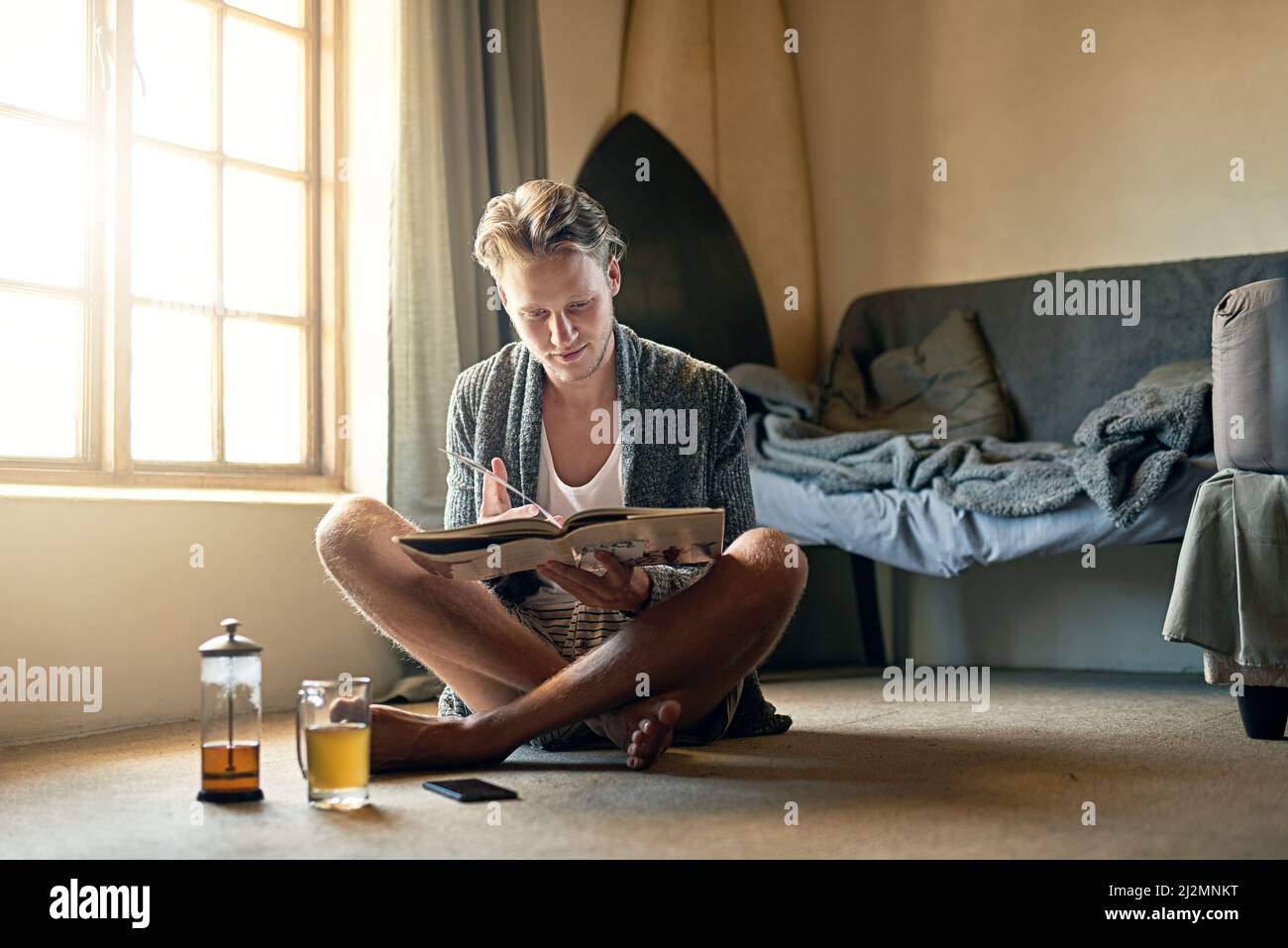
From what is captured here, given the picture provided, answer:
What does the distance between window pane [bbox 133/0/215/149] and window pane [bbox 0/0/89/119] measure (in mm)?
117

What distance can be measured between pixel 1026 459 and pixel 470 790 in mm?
1734

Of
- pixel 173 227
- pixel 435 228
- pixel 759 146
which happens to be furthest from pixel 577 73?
pixel 173 227

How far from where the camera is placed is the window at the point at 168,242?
2498 millimetres

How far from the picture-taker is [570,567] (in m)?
1.65

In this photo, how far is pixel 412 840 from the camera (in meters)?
1.33

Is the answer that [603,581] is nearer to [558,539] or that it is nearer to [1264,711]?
[558,539]

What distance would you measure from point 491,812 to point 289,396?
1770mm

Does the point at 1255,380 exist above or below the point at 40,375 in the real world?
below

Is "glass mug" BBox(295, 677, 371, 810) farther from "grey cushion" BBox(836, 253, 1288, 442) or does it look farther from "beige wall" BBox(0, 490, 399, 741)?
"grey cushion" BBox(836, 253, 1288, 442)

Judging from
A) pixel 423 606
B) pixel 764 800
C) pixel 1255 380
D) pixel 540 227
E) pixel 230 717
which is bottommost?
pixel 764 800

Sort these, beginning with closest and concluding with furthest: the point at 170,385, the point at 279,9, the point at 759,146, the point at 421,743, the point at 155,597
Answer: the point at 421,743 < the point at 155,597 < the point at 170,385 < the point at 279,9 < the point at 759,146

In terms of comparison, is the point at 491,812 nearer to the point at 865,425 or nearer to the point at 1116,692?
the point at 1116,692
